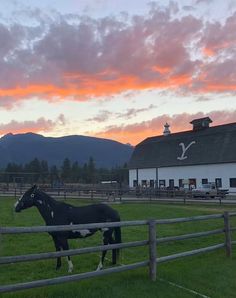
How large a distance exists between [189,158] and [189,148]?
1873 millimetres

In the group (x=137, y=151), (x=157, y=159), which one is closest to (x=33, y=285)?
(x=157, y=159)

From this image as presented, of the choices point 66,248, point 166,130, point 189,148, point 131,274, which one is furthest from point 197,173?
point 131,274

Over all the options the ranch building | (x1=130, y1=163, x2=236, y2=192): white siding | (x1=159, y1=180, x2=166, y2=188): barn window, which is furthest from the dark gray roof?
(x1=159, y1=180, x2=166, y2=188): barn window

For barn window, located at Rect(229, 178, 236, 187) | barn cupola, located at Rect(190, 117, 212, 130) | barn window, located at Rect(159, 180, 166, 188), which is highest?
barn cupola, located at Rect(190, 117, 212, 130)

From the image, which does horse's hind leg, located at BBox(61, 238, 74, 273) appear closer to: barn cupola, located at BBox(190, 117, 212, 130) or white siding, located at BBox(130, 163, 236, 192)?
white siding, located at BBox(130, 163, 236, 192)

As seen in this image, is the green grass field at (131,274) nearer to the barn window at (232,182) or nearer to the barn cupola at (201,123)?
the barn window at (232,182)

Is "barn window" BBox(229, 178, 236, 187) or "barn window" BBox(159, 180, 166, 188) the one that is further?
"barn window" BBox(159, 180, 166, 188)

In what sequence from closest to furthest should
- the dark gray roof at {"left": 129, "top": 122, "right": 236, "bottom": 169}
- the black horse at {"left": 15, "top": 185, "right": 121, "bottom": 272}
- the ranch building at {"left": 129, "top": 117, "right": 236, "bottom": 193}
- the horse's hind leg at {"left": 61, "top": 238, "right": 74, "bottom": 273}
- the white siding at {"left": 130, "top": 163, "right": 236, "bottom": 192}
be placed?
the horse's hind leg at {"left": 61, "top": 238, "right": 74, "bottom": 273}, the black horse at {"left": 15, "top": 185, "right": 121, "bottom": 272}, the white siding at {"left": 130, "top": 163, "right": 236, "bottom": 192}, the ranch building at {"left": 129, "top": 117, "right": 236, "bottom": 193}, the dark gray roof at {"left": 129, "top": 122, "right": 236, "bottom": 169}

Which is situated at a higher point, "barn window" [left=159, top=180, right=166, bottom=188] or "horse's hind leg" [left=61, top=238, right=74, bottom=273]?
"barn window" [left=159, top=180, right=166, bottom=188]

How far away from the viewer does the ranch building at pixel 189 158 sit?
59.6 m

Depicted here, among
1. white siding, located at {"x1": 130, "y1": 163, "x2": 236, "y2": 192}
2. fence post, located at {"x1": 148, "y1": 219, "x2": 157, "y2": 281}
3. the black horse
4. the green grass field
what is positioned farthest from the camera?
white siding, located at {"x1": 130, "y1": 163, "x2": 236, "y2": 192}

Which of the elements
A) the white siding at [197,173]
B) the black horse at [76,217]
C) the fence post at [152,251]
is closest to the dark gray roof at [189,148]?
the white siding at [197,173]

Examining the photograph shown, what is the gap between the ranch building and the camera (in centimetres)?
5959

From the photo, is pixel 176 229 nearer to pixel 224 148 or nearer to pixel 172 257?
pixel 172 257
